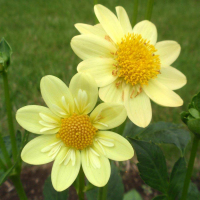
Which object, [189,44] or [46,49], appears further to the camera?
[189,44]

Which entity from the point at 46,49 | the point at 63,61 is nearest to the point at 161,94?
the point at 63,61

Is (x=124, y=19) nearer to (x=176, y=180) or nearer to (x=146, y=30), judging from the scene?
(x=146, y=30)

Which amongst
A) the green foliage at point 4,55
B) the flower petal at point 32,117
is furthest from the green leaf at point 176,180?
the green foliage at point 4,55

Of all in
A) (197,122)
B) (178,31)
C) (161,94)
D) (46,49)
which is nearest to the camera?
(197,122)

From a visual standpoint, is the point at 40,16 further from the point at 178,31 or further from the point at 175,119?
the point at 175,119

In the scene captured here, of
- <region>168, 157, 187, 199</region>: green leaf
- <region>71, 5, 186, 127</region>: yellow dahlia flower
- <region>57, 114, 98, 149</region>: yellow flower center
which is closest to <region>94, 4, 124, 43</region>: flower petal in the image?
<region>71, 5, 186, 127</region>: yellow dahlia flower

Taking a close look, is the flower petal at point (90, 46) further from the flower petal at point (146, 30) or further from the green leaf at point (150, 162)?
the green leaf at point (150, 162)
